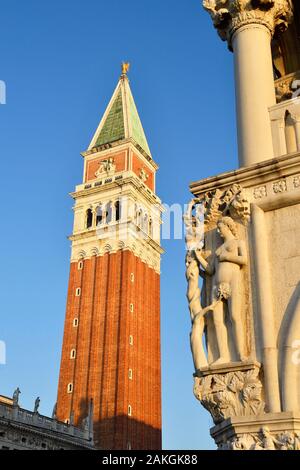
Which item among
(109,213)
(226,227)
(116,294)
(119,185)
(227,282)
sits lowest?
(227,282)

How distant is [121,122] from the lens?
6575cm

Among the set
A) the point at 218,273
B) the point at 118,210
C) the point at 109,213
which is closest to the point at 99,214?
the point at 109,213

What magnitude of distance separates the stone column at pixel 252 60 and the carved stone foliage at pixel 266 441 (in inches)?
91.6

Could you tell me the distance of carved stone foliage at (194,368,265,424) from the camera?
157 inches

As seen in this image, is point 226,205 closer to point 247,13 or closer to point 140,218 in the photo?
point 247,13

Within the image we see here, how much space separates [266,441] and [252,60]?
139 inches

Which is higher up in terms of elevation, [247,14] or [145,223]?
[145,223]

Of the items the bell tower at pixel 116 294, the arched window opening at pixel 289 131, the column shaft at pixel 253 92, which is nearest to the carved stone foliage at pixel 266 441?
the column shaft at pixel 253 92

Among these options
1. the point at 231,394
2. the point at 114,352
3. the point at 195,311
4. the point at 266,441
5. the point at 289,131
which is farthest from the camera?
the point at 114,352

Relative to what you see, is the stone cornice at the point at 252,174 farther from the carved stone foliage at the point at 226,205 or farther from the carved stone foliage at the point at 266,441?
the carved stone foliage at the point at 266,441

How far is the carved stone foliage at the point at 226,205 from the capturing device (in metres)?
4.70

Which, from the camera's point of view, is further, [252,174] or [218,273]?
[252,174]
